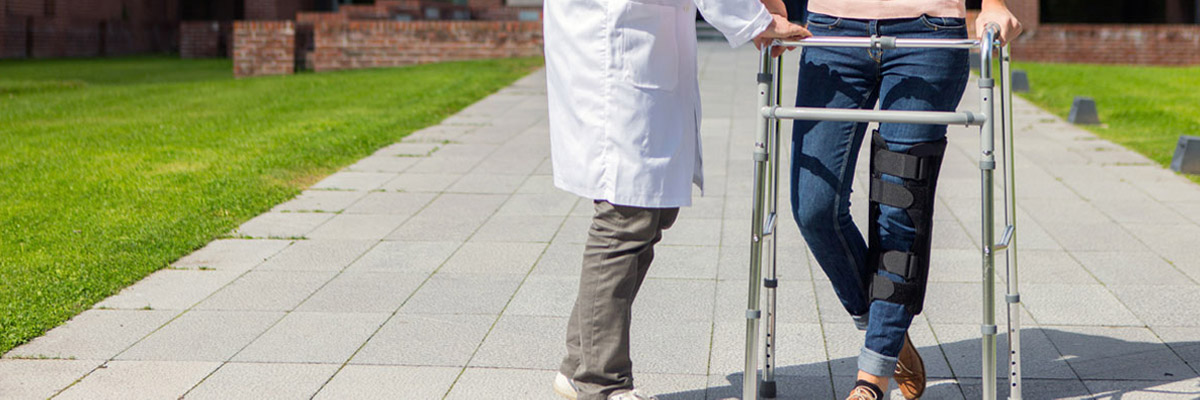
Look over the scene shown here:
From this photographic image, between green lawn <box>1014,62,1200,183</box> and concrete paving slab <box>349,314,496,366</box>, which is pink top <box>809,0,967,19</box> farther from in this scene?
green lawn <box>1014,62,1200,183</box>

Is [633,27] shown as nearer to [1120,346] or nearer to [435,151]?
[1120,346]

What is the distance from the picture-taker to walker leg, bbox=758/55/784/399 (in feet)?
10.6

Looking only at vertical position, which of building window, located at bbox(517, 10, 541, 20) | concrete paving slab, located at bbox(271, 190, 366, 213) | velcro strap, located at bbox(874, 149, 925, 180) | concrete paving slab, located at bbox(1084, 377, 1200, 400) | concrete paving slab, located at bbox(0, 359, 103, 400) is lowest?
concrete paving slab, located at bbox(0, 359, 103, 400)

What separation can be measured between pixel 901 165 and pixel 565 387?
1.14 m

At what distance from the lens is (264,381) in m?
3.73

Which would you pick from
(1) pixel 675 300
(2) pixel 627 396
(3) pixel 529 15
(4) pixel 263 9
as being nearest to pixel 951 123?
(2) pixel 627 396

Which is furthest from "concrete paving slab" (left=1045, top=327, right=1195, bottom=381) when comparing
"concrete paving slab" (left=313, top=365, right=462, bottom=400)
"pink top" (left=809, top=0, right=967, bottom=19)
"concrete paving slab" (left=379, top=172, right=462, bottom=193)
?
"concrete paving slab" (left=379, top=172, right=462, bottom=193)

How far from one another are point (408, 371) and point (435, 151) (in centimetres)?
543

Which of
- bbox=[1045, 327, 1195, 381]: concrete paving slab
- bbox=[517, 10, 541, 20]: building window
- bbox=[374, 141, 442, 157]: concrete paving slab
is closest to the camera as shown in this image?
bbox=[1045, 327, 1195, 381]: concrete paving slab

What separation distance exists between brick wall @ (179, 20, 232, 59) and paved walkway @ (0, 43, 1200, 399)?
22.2 m

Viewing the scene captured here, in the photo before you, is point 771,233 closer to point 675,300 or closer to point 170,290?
point 675,300

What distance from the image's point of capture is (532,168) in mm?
8297

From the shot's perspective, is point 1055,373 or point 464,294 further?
point 464,294

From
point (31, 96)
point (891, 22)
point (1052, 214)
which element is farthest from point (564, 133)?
point (31, 96)
